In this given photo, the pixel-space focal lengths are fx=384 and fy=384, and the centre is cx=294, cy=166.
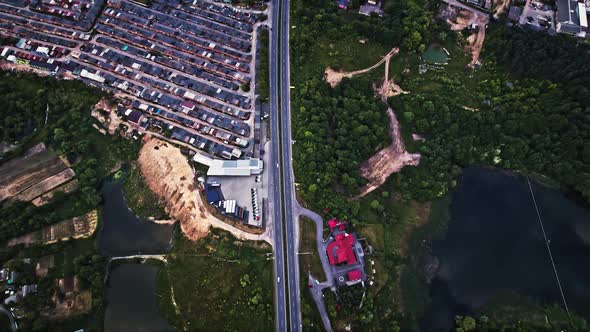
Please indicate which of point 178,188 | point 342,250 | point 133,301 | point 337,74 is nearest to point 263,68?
point 337,74

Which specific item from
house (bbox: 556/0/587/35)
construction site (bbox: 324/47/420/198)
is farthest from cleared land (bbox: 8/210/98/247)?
house (bbox: 556/0/587/35)

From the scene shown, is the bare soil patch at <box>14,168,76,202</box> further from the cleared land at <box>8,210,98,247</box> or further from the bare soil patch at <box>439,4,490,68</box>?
the bare soil patch at <box>439,4,490,68</box>

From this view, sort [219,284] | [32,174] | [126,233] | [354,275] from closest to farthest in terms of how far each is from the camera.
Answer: [354,275] → [219,284] → [126,233] → [32,174]

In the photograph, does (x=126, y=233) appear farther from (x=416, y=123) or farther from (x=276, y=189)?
(x=416, y=123)

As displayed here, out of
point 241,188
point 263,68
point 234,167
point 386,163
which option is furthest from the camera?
point 263,68

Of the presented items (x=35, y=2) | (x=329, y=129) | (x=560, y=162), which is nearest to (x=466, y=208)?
(x=560, y=162)

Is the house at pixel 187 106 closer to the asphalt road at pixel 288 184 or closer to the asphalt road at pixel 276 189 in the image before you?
the asphalt road at pixel 276 189
